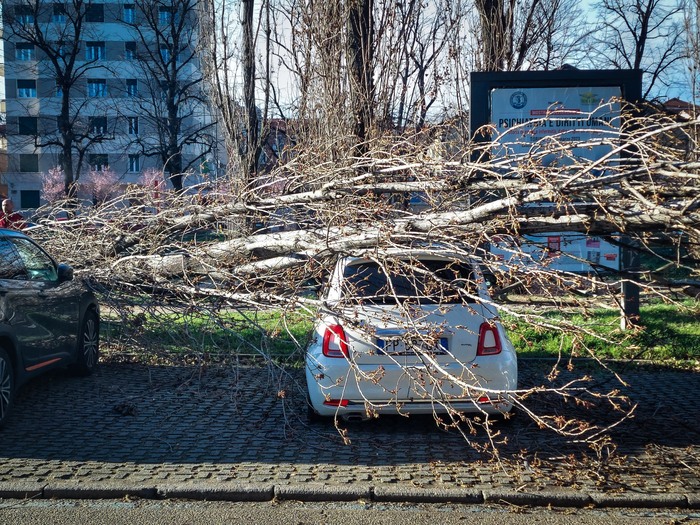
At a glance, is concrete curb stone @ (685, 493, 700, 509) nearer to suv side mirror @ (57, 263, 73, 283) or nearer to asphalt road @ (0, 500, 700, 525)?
asphalt road @ (0, 500, 700, 525)

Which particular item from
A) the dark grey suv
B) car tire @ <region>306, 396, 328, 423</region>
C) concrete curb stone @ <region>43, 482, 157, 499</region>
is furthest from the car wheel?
car tire @ <region>306, 396, 328, 423</region>

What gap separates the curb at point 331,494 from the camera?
17.9 feet

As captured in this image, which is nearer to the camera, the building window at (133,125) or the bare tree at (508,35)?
the bare tree at (508,35)

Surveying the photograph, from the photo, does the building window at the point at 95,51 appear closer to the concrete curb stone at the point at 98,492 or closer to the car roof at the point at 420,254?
the car roof at the point at 420,254

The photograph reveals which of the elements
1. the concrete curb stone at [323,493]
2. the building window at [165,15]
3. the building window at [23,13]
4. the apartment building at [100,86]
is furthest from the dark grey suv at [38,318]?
the building window at [23,13]

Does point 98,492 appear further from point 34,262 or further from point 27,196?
point 27,196

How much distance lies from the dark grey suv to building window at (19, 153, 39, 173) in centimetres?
6226

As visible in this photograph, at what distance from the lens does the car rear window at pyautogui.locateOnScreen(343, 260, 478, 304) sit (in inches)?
258

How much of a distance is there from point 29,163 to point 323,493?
68.0 m

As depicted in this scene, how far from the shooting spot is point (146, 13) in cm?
3450

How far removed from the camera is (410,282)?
6.71 m

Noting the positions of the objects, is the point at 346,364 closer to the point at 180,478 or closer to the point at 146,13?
the point at 180,478

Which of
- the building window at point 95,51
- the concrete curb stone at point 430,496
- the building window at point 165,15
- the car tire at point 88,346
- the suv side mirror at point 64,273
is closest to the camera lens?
the concrete curb stone at point 430,496

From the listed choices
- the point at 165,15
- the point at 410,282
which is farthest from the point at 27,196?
the point at 410,282
